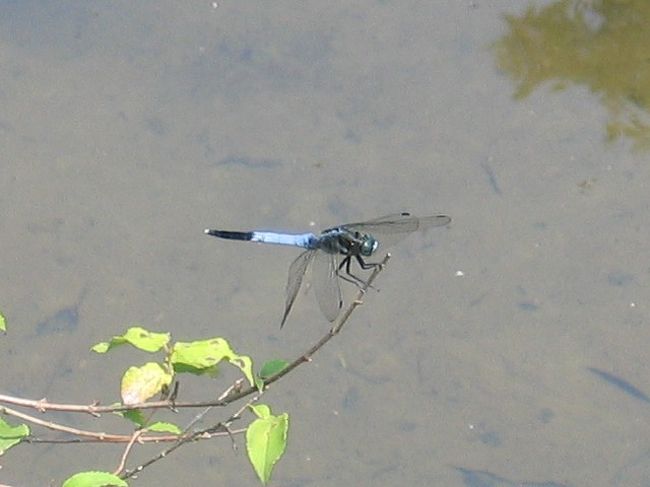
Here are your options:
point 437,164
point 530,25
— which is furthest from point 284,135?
point 530,25

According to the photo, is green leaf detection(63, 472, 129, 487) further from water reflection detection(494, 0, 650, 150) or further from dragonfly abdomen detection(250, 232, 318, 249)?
water reflection detection(494, 0, 650, 150)

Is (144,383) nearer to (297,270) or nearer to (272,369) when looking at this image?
(272,369)

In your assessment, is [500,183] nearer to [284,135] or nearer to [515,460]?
[284,135]

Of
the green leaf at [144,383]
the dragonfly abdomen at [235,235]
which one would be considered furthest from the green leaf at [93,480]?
the dragonfly abdomen at [235,235]

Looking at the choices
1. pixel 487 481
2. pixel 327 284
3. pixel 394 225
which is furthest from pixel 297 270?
pixel 487 481

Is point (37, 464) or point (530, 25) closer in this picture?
point (37, 464)

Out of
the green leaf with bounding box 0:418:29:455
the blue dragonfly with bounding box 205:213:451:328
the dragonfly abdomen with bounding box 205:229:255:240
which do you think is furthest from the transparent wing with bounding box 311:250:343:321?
the green leaf with bounding box 0:418:29:455
